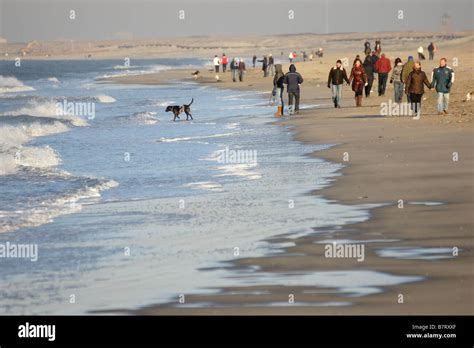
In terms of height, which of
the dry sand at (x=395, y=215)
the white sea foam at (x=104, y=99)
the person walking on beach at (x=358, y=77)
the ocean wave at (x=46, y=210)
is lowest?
the white sea foam at (x=104, y=99)

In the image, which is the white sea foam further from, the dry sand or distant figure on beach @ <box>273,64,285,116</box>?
the dry sand

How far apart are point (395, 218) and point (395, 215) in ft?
0.71

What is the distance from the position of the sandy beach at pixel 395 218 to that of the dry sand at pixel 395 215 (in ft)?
0.04

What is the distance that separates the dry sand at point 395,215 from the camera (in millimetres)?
9297

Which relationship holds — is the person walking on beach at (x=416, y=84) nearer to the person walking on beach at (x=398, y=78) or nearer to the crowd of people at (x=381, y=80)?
the crowd of people at (x=381, y=80)

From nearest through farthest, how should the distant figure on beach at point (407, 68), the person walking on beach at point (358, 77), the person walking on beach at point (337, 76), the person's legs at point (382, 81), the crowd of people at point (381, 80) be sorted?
1. the crowd of people at point (381, 80)
2. the distant figure on beach at point (407, 68)
3. the person walking on beach at point (358, 77)
4. the person walking on beach at point (337, 76)
5. the person's legs at point (382, 81)

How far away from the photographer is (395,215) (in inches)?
536

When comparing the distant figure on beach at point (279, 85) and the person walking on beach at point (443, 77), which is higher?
the person walking on beach at point (443, 77)

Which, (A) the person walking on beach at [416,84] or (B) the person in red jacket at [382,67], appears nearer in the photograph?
(A) the person walking on beach at [416,84]

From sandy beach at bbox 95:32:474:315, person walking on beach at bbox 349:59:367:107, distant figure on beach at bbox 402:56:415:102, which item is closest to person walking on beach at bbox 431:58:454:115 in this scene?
sandy beach at bbox 95:32:474:315

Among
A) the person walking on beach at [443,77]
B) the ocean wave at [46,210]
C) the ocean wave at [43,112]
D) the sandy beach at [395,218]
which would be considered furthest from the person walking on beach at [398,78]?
the ocean wave at [46,210]

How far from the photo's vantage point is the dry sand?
9297 millimetres

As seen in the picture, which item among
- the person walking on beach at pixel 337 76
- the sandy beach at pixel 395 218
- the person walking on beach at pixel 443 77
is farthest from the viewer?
the person walking on beach at pixel 337 76
